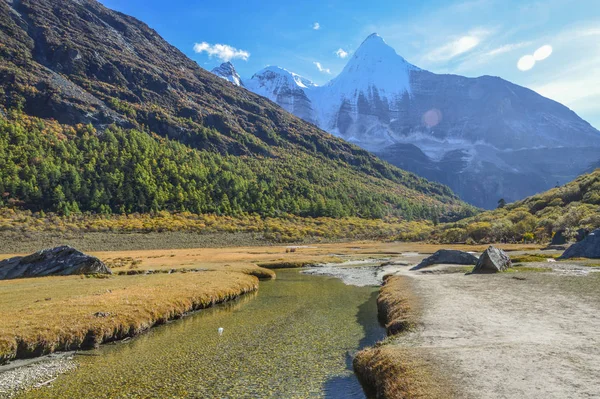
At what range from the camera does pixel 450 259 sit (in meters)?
64.2

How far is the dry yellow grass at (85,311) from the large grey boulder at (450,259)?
115 ft

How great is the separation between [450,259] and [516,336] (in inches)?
1822

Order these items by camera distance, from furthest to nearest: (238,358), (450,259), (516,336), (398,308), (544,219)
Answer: (544,219), (450,259), (398,308), (238,358), (516,336)

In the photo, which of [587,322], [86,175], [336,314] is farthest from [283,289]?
[86,175]

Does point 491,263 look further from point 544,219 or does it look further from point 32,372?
point 544,219

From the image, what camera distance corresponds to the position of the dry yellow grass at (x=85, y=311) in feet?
78.0

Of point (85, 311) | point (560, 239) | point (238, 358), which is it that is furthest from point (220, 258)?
point (560, 239)

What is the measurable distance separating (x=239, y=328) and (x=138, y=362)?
923 cm

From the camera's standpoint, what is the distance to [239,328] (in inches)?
1179

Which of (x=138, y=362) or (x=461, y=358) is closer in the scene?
(x=461, y=358)

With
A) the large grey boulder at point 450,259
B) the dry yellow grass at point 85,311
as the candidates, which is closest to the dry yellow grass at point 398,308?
the dry yellow grass at point 85,311

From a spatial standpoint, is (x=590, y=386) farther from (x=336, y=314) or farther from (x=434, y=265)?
(x=434, y=265)

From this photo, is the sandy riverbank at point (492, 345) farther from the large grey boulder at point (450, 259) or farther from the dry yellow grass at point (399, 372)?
the large grey boulder at point (450, 259)

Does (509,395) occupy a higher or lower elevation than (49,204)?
lower
